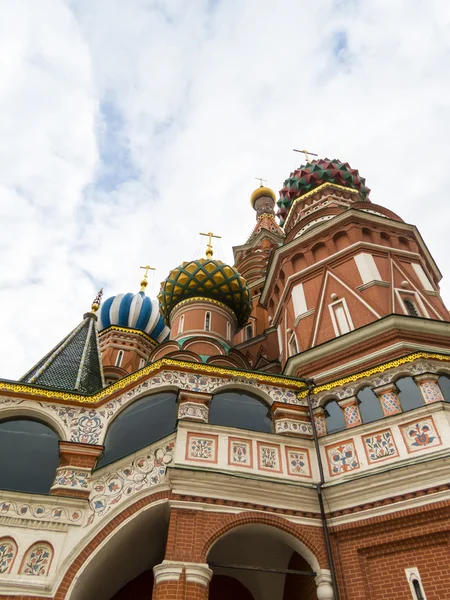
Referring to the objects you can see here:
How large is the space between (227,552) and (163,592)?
276 cm

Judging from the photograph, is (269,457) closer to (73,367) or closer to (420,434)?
(420,434)

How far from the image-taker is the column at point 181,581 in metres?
6.22

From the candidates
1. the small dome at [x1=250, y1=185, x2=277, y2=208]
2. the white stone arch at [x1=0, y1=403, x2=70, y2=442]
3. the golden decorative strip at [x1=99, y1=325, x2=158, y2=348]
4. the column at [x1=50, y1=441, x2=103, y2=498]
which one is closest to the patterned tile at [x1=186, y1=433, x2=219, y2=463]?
the column at [x1=50, y1=441, x2=103, y2=498]

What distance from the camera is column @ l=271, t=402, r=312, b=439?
8883mm

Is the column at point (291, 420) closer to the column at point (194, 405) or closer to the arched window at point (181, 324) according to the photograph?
the column at point (194, 405)

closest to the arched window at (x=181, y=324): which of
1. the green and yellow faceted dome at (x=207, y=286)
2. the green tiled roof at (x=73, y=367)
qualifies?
the green and yellow faceted dome at (x=207, y=286)

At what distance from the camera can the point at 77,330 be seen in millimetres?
13953

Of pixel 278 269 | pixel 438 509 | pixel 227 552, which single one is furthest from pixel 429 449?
pixel 278 269

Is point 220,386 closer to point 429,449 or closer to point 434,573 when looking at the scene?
point 429,449

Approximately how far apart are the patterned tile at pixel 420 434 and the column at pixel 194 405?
135 inches

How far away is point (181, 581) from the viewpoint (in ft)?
20.8

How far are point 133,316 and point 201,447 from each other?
60.9 ft

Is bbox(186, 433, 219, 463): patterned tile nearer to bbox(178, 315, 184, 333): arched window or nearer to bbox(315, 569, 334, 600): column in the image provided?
bbox(315, 569, 334, 600): column

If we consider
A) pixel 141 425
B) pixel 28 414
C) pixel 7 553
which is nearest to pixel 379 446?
pixel 141 425
